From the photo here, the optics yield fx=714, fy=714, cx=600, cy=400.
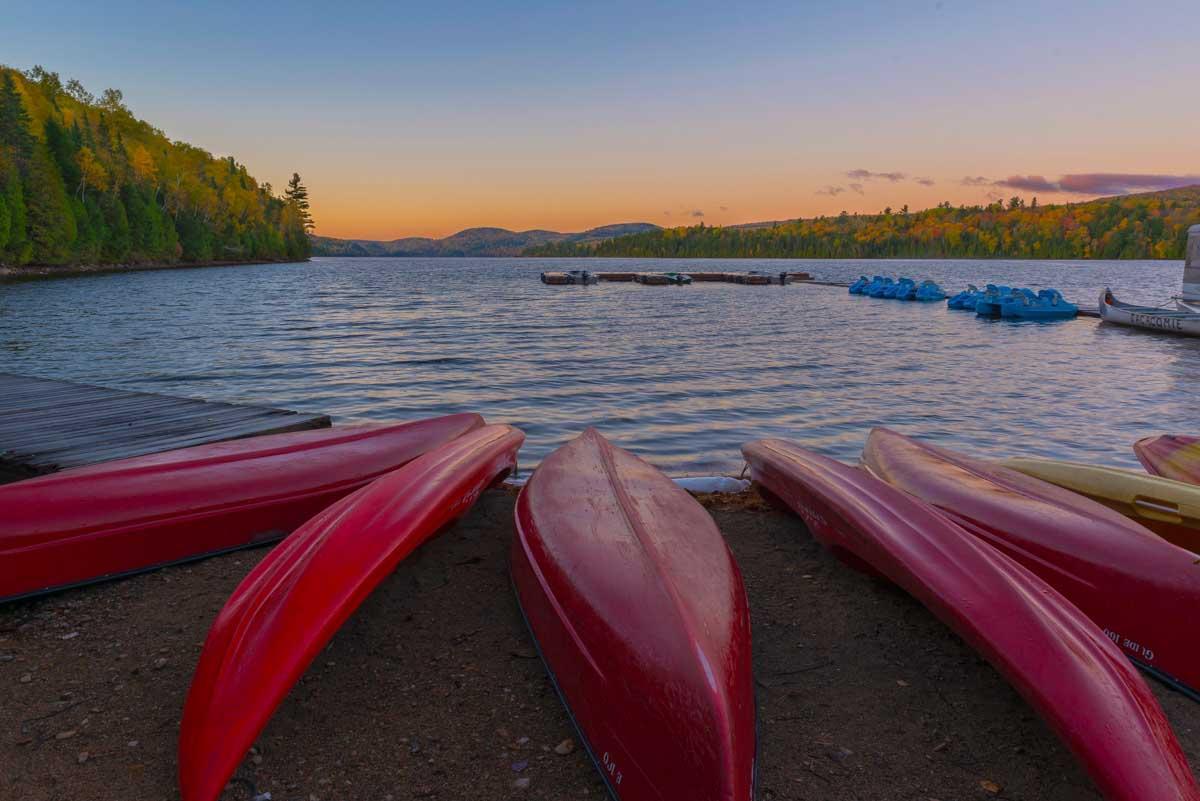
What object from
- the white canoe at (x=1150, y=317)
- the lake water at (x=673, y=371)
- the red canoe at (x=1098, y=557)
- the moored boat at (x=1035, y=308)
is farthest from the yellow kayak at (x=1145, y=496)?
the moored boat at (x=1035, y=308)

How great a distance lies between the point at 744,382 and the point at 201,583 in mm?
12497

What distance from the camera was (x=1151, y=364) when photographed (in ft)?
61.7

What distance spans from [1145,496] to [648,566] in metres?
A: 3.63

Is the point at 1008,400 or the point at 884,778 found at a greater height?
the point at 884,778

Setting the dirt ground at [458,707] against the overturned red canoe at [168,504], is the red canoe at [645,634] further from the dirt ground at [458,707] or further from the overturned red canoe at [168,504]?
the overturned red canoe at [168,504]

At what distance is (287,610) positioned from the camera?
2.85 m

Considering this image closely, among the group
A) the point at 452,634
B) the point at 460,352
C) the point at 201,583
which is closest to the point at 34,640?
the point at 201,583

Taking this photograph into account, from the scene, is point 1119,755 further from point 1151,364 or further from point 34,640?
point 1151,364

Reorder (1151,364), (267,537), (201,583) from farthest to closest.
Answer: (1151,364) < (267,537) < (201,583)

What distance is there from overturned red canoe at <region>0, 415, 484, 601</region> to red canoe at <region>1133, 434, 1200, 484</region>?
6232 millimetres

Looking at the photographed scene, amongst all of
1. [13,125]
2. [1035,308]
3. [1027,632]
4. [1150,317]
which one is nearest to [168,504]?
[1027,632]

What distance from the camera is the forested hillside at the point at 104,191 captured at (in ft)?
203

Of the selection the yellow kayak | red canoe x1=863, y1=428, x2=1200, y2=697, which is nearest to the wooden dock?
red canoe x1=863, y1=428, x2=1200, y2=697

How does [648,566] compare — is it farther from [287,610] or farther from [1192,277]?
[1192,277]
